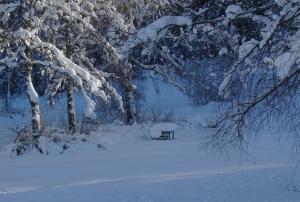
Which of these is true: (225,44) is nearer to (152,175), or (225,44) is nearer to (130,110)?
(152,175)

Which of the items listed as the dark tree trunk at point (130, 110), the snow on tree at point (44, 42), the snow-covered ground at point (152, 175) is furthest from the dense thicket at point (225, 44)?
the dark tree trunk at point (130, 110)

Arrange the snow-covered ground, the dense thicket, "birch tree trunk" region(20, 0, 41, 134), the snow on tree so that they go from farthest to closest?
"birch tree trunk" region(20, 0, 41, 134)
the snow on tree
the snow-covered ground
the dense thicket

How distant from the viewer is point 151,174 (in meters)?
14.0

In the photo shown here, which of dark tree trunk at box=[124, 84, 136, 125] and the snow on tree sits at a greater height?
the snow on tree

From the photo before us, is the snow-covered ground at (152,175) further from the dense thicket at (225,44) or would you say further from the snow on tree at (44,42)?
the snow on tree at (44,42)

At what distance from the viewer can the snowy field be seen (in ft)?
37.1

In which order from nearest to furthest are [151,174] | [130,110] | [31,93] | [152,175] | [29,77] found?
[152,175] → [151,174] → [31,93] → [29,77] → [130,110]

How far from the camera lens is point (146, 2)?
2116 cm

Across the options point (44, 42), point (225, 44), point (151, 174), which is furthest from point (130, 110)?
point (225, 44)

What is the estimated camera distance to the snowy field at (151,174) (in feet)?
37.1

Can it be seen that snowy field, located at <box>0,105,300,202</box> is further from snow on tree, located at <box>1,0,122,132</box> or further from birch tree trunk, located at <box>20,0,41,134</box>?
snow on tree, located at <box>1,0,122,132</box>

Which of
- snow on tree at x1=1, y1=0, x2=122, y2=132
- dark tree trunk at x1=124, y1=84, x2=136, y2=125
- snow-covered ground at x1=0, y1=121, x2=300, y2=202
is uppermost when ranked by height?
snow on tree at x1=1, y1=0, x2=122, y2=132

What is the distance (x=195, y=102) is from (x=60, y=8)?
550 inches

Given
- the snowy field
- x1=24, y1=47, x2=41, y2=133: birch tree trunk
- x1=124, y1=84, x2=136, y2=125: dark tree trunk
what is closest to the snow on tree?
x1=24, y1=47, x2=41, y2=133: birch tree trunk
